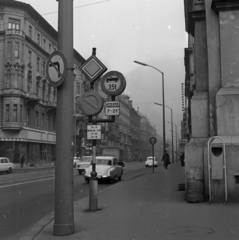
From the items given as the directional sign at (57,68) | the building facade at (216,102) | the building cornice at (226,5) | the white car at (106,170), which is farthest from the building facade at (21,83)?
the directional sign at (57,68)

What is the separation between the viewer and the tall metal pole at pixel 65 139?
20.1ft

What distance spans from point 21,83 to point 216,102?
4186 cm

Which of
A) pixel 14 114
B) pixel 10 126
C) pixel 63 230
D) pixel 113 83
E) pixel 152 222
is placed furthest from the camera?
pixel 14 114

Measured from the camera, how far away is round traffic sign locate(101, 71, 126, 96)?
9070mm

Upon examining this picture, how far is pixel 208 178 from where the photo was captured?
9.35 meters

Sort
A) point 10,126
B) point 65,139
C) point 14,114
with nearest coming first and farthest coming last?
point 65,139 < point 10,126 < point 14,114

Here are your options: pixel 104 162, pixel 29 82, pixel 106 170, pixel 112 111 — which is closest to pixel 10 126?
pixel 29 82

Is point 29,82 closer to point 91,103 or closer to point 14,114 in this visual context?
point 14,114

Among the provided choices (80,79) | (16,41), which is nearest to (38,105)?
(16,41)

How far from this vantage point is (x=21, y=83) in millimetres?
48156

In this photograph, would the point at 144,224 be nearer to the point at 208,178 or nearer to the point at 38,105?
the point at 208,178

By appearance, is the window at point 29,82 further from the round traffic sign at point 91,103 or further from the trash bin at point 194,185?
the trash bin at point 194,185

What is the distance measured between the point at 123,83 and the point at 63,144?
3333 millimetres

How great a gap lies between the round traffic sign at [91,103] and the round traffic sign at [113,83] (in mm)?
513
